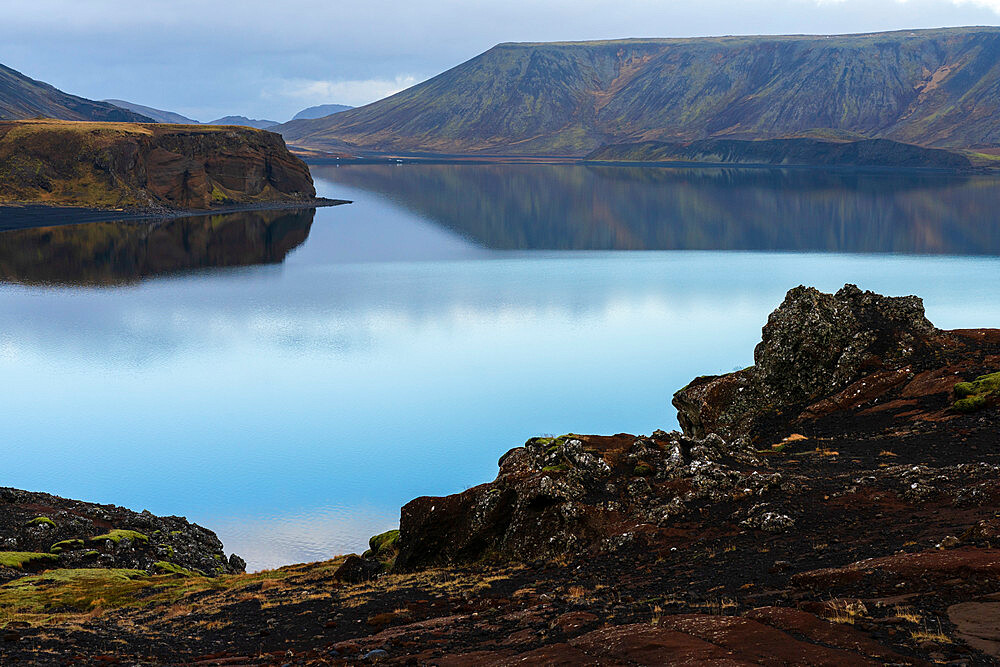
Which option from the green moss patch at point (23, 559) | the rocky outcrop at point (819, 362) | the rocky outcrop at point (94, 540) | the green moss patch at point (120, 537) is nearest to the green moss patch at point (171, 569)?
the rocky outcrop at point (94, 540)

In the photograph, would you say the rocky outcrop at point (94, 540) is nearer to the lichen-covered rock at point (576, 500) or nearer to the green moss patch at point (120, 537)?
the green moss patch at point (120, 537)

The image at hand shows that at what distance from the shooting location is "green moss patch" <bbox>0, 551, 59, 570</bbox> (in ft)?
126

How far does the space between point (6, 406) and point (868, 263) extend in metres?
127

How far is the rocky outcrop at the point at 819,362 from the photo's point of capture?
136 ft

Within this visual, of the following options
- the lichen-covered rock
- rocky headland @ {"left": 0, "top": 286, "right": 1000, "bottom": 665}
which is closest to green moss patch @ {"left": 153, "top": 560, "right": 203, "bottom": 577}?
rocky headland @ {"left": 0, "top": 286, "right": 1000, "bottom": 665}

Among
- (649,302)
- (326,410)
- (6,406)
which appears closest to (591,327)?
(649,302)

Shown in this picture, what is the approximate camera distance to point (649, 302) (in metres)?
119

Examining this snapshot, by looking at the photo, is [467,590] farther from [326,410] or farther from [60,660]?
[326,410]

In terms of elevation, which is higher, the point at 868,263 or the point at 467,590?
the point at 868,263

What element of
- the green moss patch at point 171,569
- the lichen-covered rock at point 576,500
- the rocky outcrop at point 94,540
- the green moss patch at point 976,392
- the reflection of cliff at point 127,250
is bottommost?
the green moss patch at point 171,569

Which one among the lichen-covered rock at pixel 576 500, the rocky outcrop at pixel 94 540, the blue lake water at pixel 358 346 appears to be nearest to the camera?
the lichen-covered rock at pixel 576 500

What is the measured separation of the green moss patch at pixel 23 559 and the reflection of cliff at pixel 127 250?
3950 inches

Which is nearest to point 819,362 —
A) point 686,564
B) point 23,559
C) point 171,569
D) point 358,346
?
point 686,564

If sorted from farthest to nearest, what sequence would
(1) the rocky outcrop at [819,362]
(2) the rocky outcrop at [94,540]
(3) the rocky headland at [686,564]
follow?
(1) the rocky outcrop at [819,362]
(2) the rocky outcrop at [94,540]
(3) the rocky headland at [686,564]
